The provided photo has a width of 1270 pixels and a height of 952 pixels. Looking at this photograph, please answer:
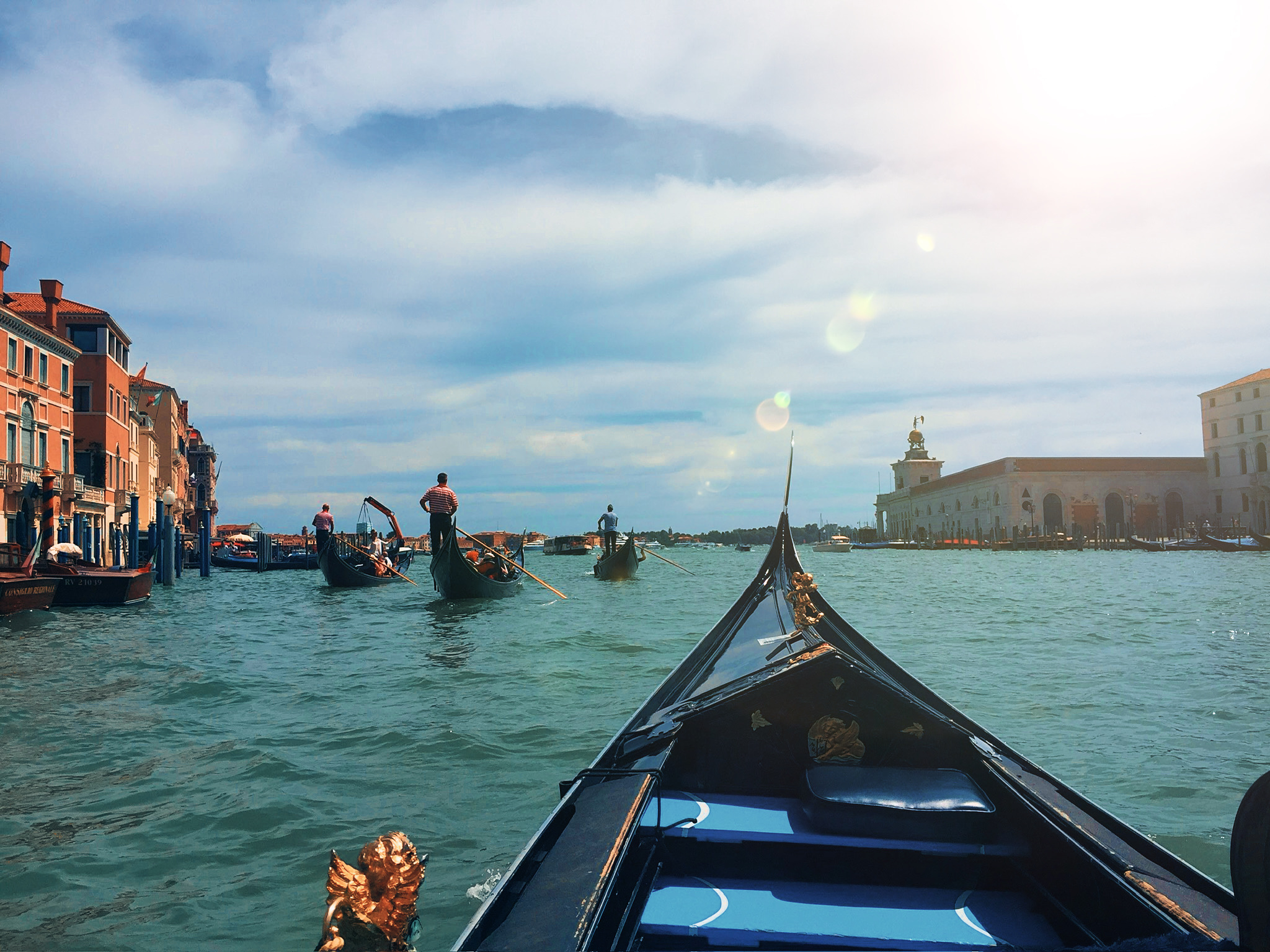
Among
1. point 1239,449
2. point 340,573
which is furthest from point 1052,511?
point 340,573

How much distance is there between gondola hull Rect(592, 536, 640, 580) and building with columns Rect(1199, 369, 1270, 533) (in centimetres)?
3530

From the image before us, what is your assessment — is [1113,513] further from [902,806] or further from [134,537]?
[902,806]

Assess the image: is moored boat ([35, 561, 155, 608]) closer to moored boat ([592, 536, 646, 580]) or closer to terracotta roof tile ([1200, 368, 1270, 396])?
moored boat ([592, 536, 646, 580])

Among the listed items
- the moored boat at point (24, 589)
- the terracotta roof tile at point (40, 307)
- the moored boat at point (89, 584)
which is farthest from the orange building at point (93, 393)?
the moored boat at point (24, 589)

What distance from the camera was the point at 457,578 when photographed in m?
10.9

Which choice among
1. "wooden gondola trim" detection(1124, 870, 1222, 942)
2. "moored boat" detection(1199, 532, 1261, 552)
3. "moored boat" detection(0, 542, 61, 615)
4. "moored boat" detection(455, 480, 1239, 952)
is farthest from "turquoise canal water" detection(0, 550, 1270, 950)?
"moored boat" detection(1199, 532, 1261, 552)

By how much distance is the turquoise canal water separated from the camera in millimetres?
2240

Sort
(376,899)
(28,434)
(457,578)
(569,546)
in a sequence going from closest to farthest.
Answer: (376,899), (457,578), (28,434), (569,546)

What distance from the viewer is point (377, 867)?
1062mm

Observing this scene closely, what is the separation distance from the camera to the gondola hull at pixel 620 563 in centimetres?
1795

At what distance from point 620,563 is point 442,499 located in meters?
8.73

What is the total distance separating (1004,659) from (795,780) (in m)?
5.44

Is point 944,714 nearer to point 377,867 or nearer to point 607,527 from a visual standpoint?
point 377,867

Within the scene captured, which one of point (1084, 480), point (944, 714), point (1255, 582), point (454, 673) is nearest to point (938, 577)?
point (1255, 582)
